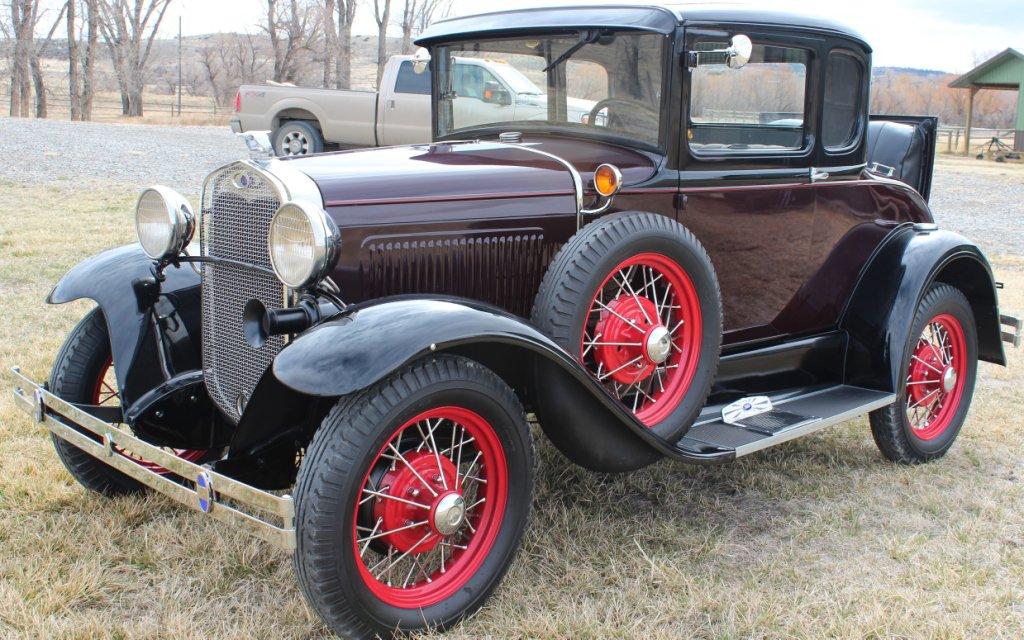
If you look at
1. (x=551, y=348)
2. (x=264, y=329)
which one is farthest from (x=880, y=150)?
(x=264, y=329)

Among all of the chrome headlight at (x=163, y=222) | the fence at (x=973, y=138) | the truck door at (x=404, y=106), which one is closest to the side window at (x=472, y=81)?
the chrome headlight at (x=163, y=222)

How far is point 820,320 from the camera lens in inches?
152

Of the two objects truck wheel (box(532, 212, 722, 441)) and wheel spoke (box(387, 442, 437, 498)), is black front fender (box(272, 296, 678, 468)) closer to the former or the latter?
truck wheel (box(532, 212, 722, 441))

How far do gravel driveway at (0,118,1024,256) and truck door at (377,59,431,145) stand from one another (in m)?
2.81

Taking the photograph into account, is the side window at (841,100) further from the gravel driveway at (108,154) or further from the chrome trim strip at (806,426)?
the gravel driveway at (108,154)

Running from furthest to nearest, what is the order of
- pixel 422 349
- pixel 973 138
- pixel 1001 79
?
pixel 973 138
pixel 1001 79
pixel 422 349

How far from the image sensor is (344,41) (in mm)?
28172

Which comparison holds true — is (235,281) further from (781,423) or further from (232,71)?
(232,71)

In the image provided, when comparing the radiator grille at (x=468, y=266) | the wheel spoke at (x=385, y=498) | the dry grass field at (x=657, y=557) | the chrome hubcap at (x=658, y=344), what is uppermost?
the radiator grille at (x=468, y=266)

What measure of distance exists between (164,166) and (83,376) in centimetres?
1182

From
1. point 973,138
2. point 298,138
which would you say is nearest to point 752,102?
point 298,138

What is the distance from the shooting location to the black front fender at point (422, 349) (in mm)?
2227

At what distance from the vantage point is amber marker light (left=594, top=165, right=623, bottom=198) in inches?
117

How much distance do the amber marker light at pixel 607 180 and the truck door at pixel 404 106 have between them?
10.6m
